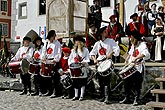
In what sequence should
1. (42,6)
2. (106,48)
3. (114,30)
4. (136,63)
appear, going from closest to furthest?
(136,63)
(106,48)
(114,30)
(42,6)

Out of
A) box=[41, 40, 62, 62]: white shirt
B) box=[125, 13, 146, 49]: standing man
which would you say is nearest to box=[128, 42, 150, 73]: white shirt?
box=[41, 40, 62, 62]: white shirt

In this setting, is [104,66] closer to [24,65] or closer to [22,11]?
[24,65]

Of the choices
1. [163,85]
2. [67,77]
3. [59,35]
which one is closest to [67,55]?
[67,77]

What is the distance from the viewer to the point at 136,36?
859 cm

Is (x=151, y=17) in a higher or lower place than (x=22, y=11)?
lower

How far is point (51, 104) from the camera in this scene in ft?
28.2

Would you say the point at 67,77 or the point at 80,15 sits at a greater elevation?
the point at 80,15

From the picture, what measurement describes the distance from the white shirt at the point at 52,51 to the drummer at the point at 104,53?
102cm

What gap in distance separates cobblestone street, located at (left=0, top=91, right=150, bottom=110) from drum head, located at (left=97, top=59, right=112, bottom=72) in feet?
2.63

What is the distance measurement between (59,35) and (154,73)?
18.6 feet

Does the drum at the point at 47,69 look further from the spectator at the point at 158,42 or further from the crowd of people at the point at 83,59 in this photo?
the spectator at the point at 158,42

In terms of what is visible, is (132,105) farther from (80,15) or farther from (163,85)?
(80,15)

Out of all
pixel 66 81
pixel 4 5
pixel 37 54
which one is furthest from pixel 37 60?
pixel 4 5

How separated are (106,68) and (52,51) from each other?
1.77m
